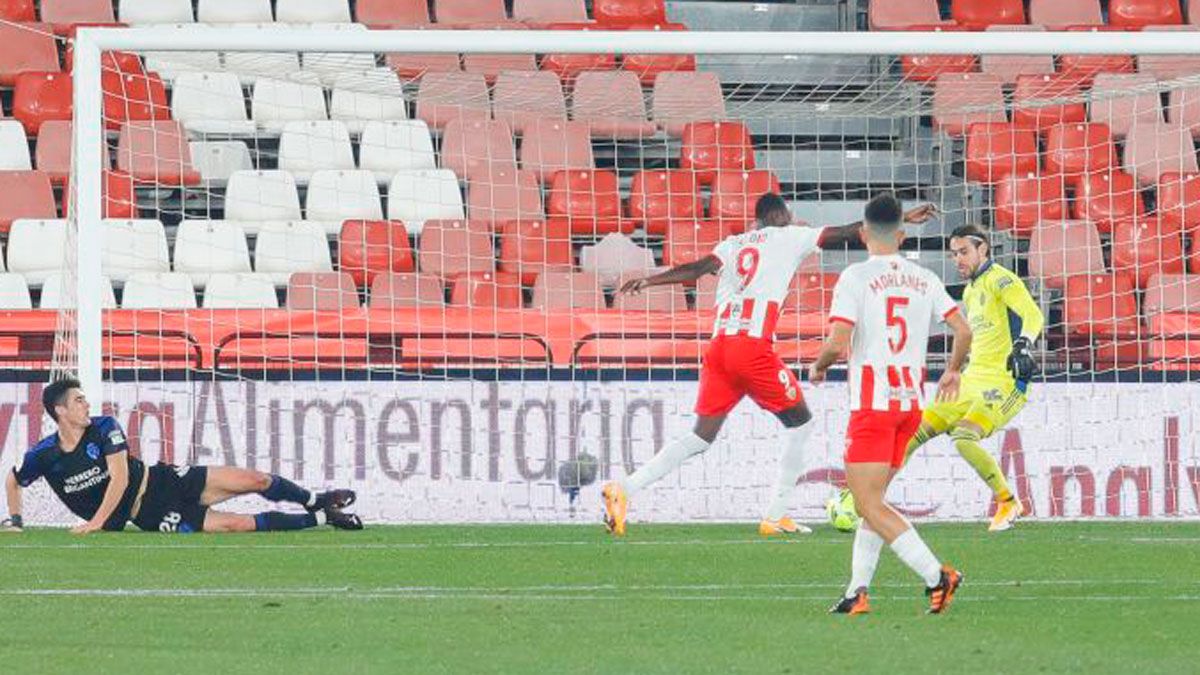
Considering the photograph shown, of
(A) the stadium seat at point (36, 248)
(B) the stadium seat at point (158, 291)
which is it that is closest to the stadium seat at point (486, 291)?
(B) the stadium seat at point (158, 291)

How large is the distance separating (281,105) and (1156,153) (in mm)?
7093

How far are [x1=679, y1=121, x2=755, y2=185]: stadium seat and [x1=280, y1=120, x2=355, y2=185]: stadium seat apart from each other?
2.71 meters

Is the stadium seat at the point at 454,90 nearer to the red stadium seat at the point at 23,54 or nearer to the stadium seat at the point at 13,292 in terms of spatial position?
the stadium seat at the point at 13,292

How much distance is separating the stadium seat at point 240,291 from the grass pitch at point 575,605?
3.87 m

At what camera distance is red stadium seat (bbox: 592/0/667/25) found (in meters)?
22.3

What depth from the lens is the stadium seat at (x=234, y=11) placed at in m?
22.1

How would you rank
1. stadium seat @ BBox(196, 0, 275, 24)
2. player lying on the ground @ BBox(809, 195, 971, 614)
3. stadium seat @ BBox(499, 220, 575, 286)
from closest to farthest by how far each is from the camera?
player lying on the ground @ BBox(809, 195, 971, 614)
stadium seat @ BBox(499, 220, 575, 286)
stadium seat @ BBox(196, 0, 275, 24)

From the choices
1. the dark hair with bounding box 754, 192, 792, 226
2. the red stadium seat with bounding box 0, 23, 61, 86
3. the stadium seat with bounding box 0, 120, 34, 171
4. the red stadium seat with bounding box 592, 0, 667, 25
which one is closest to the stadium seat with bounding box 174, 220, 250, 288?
the stadium seat with bounding box 0, 120, 34, 171

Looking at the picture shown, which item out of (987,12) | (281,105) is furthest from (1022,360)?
(987,12)

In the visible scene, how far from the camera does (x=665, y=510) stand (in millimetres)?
17172

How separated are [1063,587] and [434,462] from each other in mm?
6683

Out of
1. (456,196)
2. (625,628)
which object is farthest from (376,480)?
(625,628)

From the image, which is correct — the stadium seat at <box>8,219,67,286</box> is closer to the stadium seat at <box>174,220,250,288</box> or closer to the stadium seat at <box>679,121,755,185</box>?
the stadium seat at <box>174,220,250,288</box>

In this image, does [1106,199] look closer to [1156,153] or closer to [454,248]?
[1156,153]
